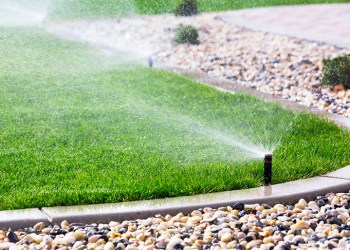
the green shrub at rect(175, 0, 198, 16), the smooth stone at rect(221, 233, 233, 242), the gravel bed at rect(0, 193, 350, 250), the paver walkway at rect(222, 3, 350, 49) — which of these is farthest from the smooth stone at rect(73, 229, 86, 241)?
the green shrub at rect(175, 0, 198, 16)

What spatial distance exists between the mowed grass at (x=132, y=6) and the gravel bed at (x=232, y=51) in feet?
1.84

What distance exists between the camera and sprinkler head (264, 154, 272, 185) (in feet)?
14.8

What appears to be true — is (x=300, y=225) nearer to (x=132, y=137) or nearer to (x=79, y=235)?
(x=79, y=235)

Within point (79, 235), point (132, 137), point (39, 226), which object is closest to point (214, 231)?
point (79, 235)

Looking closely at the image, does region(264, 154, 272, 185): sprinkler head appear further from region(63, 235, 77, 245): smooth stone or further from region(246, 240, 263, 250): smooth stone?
region(63, 235, 77, 245): smooth stone

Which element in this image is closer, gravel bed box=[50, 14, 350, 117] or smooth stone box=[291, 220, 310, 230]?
smooth stone box=[291, 220, 310, 230]

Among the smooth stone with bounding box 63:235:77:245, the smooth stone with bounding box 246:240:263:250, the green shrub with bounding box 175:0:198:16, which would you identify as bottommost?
the smooth stone with bounding box 246:240:263:250

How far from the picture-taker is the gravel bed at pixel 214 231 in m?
3.80

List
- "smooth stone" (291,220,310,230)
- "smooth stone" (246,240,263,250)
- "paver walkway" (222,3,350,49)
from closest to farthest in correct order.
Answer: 1. "smooth stone" (246,240,263,250)
2. "smooth stone" (291,220,310,230)
3. "paver walkway" (222,3,350,49)

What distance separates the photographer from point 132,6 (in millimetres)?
13297

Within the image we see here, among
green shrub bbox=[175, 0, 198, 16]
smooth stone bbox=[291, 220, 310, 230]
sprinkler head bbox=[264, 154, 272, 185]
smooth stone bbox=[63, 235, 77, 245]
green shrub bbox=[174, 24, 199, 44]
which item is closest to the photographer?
smooth stone bbox=[63, 235, 77, 245]

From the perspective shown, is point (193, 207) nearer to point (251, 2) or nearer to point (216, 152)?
point (216, 152)

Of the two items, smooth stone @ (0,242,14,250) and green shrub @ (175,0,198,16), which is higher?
green shrub @ (175,0,198,16)

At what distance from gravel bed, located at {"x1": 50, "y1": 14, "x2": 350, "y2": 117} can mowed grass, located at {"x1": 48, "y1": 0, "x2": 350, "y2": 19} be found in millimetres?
561
